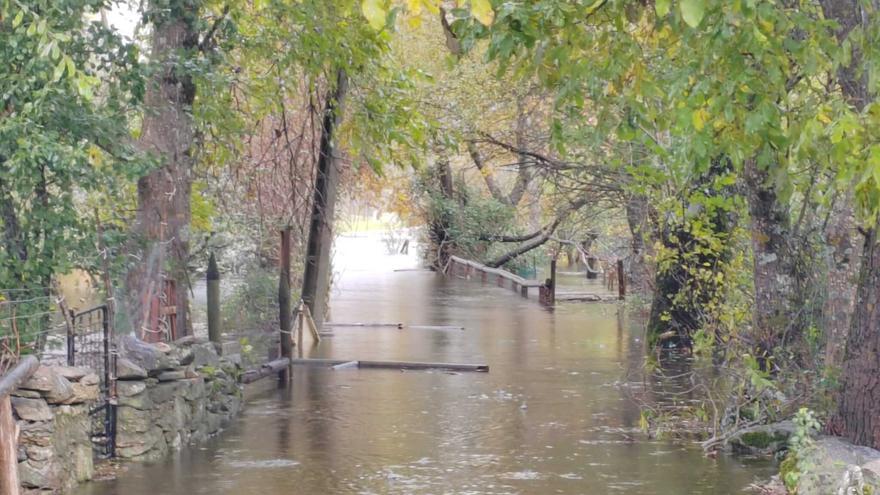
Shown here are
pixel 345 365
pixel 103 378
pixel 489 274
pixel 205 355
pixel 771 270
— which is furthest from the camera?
pixel 489 274

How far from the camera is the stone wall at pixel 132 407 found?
9992mm

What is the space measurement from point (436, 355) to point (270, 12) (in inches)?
324

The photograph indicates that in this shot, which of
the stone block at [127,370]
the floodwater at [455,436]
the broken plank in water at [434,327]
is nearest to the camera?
the floodwater at [455,436]

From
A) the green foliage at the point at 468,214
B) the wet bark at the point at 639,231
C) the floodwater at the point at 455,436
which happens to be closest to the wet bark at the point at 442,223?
the green foliage at the point at 468,214

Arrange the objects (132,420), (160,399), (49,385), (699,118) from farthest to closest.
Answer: (160,399)
(132,420)
(49,385)
(699,118)

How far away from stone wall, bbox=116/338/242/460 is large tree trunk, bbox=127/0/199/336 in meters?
1.09

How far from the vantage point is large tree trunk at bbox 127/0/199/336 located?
A: 45.7 ft

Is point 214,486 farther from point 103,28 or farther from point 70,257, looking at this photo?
point 103,28

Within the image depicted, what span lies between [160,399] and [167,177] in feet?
12.3

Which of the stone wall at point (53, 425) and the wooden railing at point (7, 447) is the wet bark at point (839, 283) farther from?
the wooden railing at point (7, 447)

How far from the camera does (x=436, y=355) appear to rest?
21297 millimetres

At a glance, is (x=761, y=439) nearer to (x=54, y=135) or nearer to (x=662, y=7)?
(x=662, y=7)

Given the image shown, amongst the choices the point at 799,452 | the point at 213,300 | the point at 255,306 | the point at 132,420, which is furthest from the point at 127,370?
the point at 255,306

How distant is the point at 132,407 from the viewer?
466 inches
